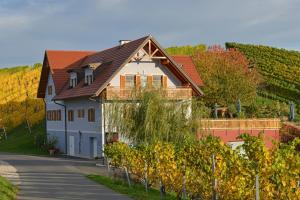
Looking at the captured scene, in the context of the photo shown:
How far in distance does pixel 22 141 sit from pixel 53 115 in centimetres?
762

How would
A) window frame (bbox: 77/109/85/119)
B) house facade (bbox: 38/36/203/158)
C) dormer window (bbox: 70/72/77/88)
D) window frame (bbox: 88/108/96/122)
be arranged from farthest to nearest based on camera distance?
dormer window (bbox: 70/72/77/88), window frame (bbox: 77/109/85/119), window frame (bbox: 88/108/96/122), house facade (bbox: 38/36/203/158)

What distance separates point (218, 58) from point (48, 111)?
59.1 feet

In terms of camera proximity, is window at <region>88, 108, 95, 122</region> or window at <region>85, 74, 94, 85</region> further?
window at <region>85, 74, 94, 85</region>

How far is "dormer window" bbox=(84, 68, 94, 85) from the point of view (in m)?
46.3

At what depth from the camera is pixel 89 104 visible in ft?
150

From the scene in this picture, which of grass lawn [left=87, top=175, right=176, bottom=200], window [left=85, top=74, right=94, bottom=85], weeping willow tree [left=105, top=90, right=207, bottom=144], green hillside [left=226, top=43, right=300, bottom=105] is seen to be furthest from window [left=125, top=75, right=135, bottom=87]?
green hillside [left=226, top=43, right=300, bottom=105]

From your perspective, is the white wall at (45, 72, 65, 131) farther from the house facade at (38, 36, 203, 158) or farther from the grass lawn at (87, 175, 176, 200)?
the grass lawn at (87, 175, 176, 200)

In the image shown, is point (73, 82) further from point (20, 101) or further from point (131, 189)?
point (20, 101)

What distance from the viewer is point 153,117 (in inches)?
1094

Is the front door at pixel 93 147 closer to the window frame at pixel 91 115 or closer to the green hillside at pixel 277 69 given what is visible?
the window frame at pixel 91 115

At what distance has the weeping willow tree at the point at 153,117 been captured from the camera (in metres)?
27.4

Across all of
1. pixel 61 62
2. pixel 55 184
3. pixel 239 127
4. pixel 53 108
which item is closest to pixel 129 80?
pixel 239 127

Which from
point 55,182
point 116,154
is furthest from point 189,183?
point 55,182

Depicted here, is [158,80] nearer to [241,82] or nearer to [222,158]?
[241,82]
